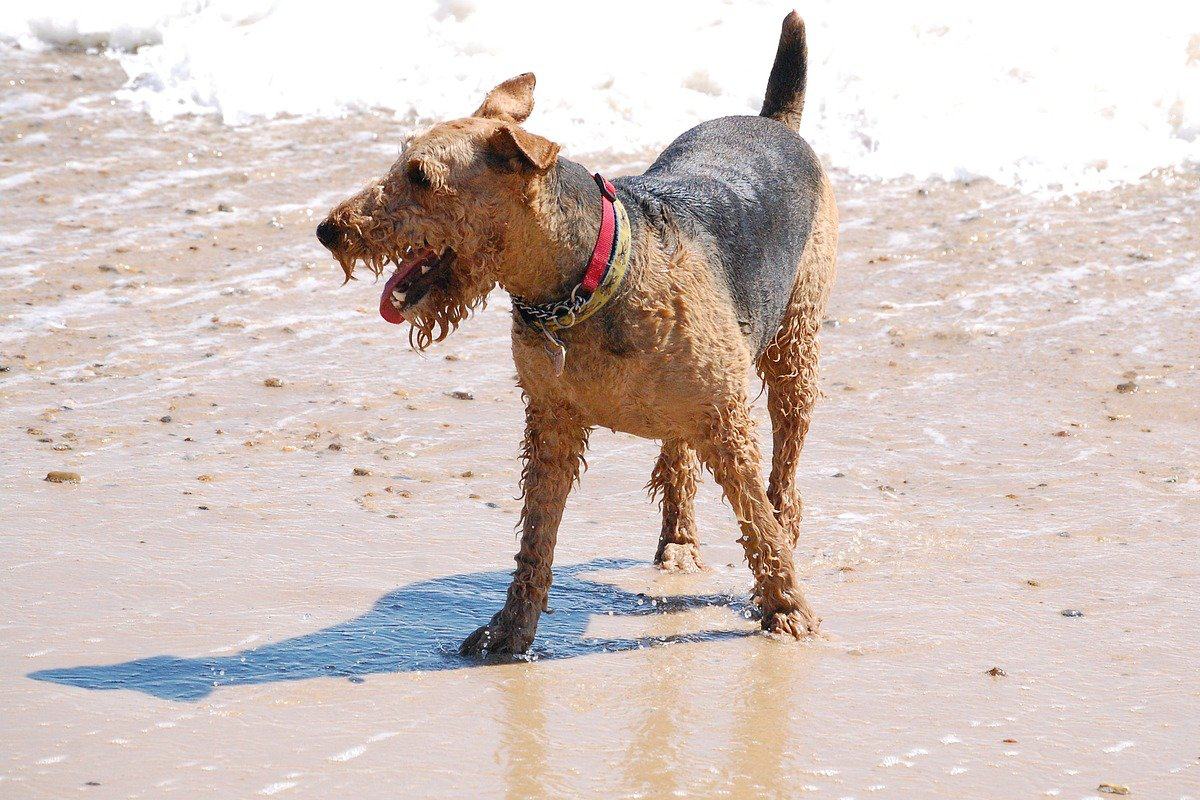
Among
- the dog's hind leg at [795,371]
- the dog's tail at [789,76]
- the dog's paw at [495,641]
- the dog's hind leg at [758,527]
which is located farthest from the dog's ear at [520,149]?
the dog's tail at [789,76]

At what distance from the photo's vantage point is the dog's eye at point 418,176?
363cm

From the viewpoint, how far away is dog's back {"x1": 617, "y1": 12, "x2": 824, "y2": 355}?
14.4ft

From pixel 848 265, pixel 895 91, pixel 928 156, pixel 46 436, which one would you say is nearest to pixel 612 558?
A: pixel 46 436

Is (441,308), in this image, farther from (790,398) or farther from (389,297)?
(790,398)

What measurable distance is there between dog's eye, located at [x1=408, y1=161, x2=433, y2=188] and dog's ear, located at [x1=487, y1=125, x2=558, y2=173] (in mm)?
205

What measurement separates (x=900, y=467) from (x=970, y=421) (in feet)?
2.41

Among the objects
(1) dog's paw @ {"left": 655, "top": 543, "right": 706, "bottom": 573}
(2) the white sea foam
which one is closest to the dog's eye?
(1) dog's paw @ {"left": 655, "top": 543, "right": 706, "bottom": 573}

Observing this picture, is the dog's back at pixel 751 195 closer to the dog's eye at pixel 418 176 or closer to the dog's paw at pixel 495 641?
the dog's eye at pixel 418 176

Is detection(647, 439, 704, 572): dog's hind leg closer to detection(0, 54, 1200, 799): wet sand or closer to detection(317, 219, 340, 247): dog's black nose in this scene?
detection(0, 54, 1200, 799): wet sand

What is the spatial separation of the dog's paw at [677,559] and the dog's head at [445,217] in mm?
1683

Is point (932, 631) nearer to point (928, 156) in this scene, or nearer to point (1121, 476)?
point (1121, 476)

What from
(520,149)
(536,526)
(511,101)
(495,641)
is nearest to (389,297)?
(520,149)

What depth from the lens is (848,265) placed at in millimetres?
8547

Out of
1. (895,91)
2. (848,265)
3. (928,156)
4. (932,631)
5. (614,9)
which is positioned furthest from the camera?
(614,9)
